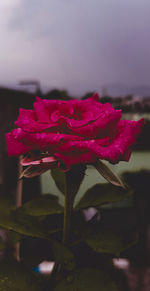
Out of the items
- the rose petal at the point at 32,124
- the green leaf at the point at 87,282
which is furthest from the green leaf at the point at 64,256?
the rose petal at the point at 32,124

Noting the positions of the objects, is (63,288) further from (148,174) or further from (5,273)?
(148,174)

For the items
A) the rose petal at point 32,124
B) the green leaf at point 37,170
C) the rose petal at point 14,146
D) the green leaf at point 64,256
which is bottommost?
the green leaf at point 64,256

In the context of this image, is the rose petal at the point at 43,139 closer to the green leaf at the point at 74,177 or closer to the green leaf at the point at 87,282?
the green leaf at the point at 74,177

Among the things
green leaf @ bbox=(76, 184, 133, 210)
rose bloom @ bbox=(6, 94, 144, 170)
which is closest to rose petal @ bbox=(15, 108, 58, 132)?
rose bloom @ bbox=(6, 94, 144, 170)

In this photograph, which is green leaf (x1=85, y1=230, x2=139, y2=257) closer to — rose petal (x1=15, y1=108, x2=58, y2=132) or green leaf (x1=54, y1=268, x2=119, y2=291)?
green leaf (x1=54, y1=268, x2=119, y2=291)

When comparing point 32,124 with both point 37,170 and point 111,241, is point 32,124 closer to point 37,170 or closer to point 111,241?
point 37,170

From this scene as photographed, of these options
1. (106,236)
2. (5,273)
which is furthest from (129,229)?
(5,273)
